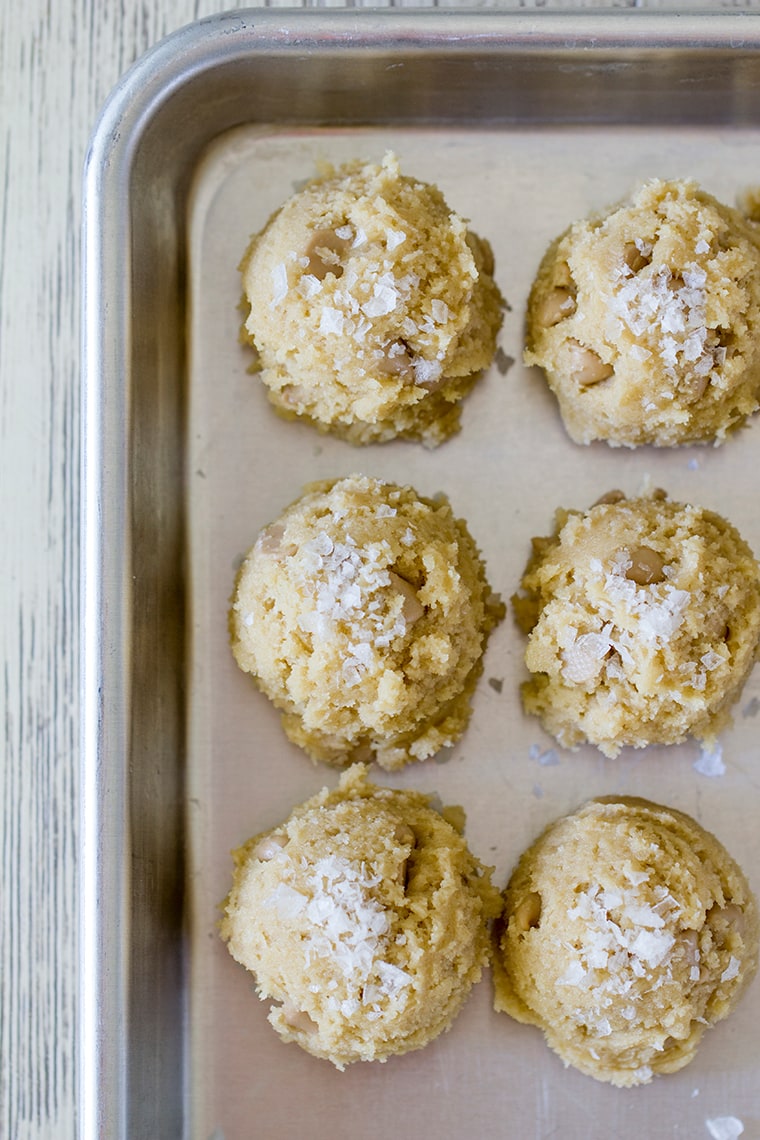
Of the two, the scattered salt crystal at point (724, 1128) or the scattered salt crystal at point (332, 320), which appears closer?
the scattered salt crystal at point (332, 320)

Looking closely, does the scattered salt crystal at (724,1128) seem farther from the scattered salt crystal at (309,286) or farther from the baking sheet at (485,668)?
the scattered salt crystal at (309,286)

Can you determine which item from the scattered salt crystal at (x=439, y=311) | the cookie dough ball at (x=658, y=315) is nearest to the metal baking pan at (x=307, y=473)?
the cookie dough ball at (x=658, y=315)

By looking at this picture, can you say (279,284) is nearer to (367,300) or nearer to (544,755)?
(367,300)

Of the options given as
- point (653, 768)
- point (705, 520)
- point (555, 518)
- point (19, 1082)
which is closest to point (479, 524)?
point (555, 518)

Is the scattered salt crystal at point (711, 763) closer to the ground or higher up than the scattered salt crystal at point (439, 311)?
closer to the ground

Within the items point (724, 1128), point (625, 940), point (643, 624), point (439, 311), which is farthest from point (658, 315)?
point (724, 1128)

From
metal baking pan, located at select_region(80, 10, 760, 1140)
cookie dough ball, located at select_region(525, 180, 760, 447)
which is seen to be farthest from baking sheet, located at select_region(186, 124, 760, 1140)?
cookie dough ball, located at select_region(525, 180, 760, 447)

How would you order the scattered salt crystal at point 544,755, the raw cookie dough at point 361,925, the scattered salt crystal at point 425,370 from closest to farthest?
the raw cookie dough at point 361,925, the scattered salt crystal at point 425,370, the scattered salt crystal at point 544,755
